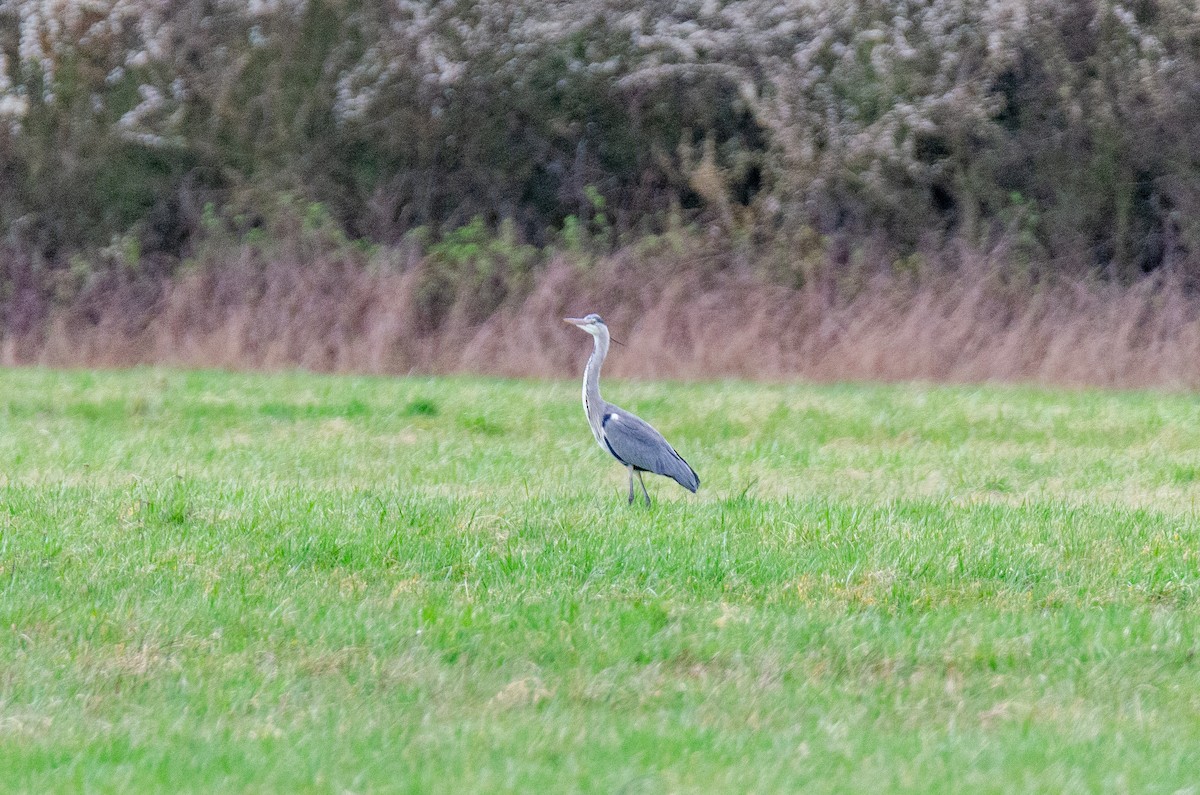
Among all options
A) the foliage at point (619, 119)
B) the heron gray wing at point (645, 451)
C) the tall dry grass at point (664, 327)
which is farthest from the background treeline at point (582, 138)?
the heron gray wing at point (645, 451)

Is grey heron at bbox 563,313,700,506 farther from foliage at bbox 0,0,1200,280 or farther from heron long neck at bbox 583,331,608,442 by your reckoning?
foliage at bbox 0,0,1200,280

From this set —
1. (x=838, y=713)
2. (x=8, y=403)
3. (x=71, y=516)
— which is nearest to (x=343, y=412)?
(x=8, y=403)

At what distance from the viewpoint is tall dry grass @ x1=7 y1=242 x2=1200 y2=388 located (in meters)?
15.0

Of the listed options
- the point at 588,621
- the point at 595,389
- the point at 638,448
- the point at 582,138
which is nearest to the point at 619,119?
the point at 582,138

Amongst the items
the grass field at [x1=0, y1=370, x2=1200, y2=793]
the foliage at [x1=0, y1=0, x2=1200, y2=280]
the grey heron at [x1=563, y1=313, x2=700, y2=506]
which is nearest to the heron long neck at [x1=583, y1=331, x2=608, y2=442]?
the grey heron at [x1=563, y1=313, x2=700, y2=506]

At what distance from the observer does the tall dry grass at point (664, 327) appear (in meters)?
15.0

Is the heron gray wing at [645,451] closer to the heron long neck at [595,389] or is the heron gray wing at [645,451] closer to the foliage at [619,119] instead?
the heron long neck at [595,389]

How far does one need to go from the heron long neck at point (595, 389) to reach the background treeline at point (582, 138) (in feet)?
28.9

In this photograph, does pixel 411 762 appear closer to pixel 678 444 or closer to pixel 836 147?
pixel 678 444

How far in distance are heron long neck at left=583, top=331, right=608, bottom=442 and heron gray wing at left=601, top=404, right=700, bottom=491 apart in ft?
0.55

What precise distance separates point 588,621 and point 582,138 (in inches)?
571

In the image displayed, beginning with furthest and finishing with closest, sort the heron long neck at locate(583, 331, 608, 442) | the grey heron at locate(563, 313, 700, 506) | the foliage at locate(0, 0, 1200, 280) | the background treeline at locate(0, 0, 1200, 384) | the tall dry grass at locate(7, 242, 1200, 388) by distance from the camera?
the foliage at locate(0, 0, 1200, 280), the background treeline at locate(0, 0, 1200, 384), the tall dry grass at locate(7, 242, 1200, 388), the heron long neck at locate(583, 331, 608, 442), the grey heron at locate(563, 313, 700, 506)

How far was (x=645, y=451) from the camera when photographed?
780 cm

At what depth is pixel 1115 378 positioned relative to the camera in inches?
580
